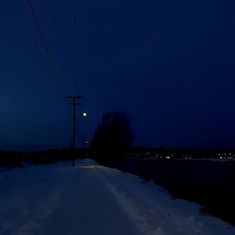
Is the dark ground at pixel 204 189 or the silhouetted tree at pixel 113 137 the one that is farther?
the silhouetted tree at pixel 113 137

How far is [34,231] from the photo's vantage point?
10461 millimetres

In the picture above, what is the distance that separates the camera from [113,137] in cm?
10106

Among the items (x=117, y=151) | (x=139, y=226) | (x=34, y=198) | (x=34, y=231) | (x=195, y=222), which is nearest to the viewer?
(x=34, y=231)

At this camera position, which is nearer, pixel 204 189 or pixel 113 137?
pixel 204 189

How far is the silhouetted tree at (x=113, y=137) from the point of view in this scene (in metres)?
98.5

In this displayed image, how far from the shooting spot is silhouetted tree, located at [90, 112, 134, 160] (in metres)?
98.5

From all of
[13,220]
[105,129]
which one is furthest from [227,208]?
[105,129]

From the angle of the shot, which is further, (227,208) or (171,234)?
(227,208)

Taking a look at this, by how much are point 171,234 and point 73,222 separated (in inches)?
108

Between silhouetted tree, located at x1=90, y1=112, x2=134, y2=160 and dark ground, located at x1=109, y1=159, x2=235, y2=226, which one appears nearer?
dark ground, located at x1=109, y1=159, x2=235, y2=226

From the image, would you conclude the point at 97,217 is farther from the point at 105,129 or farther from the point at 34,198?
the point at 105,129

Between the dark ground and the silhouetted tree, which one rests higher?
the silhouetted tree

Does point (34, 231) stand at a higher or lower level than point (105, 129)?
lower

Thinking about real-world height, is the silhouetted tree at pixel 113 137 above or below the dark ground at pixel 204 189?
above
